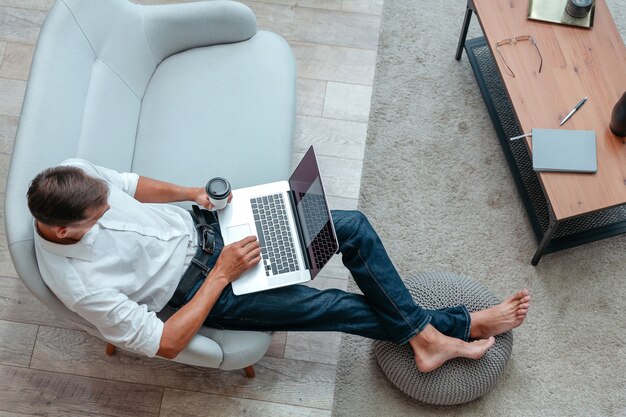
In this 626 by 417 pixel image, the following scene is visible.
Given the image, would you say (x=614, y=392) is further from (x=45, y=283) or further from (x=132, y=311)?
(x=45, y=283)

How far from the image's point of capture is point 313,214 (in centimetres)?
209

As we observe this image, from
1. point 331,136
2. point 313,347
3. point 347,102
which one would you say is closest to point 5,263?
point 313,347

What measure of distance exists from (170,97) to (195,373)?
0.92 m

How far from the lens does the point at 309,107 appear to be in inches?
110

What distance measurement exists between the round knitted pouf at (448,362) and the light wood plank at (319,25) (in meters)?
1.13

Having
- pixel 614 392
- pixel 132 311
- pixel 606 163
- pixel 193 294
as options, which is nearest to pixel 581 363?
pixel 614 392

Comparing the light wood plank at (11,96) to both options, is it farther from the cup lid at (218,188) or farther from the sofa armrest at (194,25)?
the cup lid at (218,188)

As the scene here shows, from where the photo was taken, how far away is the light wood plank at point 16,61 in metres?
2.84

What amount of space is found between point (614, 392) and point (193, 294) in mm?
1423

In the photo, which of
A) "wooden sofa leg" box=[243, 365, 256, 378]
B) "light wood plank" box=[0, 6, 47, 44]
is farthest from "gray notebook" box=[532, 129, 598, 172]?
"light wood plank" box=[0, 6, 47, 44]

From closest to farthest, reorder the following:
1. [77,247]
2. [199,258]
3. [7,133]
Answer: [77,247] → [199,258] → [7,133]

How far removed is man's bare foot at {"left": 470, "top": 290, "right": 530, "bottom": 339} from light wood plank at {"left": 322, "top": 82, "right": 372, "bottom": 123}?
0.94 metres

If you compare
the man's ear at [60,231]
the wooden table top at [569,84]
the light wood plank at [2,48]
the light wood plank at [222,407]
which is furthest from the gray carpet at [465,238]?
the light wood plank at [2,48]

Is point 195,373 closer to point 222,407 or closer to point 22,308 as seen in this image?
point 222,407
